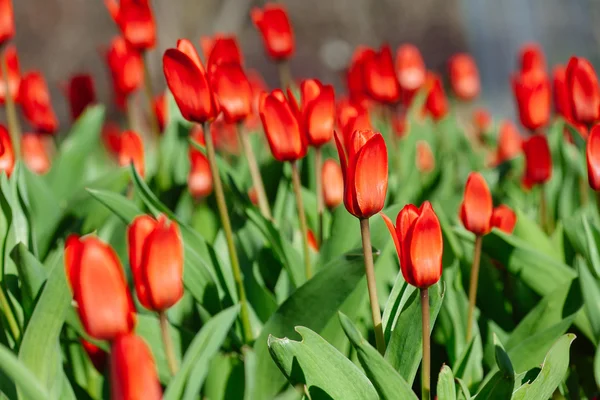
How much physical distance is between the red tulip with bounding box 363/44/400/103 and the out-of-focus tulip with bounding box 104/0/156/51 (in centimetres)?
49

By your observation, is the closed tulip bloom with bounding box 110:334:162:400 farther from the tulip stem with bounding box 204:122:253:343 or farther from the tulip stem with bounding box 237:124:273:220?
the tulip stem with bounding box 237:124:273:220

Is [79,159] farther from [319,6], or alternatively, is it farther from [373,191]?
[319,6]

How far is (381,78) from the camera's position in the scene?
5.59ft

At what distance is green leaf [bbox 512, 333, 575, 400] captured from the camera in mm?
875

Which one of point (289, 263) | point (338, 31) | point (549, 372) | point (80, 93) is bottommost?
point (549, 372)

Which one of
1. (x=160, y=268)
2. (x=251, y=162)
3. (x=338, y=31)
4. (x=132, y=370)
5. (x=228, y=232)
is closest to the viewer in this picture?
(x=132, y=370)

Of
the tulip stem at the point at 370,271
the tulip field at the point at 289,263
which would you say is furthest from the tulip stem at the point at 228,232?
the tulip stem at the point at 370,271

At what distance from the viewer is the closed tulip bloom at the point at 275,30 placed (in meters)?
1.60

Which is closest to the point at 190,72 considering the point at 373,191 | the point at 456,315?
the point at 373,191

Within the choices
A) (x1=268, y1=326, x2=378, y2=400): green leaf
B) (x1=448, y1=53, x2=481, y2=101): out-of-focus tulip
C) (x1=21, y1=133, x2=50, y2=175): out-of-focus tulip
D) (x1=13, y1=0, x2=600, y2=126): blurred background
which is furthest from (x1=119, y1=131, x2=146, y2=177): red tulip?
(x1=13, y1=0, x2=600, y2=126): blurred background

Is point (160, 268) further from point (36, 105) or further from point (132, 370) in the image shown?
Answer: point (36, 105)

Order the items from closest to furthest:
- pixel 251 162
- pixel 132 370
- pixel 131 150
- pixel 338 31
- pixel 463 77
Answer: pixel 132 370
pixel 251 162
pixel 131 150
pixel 463 77
pixel 338 31

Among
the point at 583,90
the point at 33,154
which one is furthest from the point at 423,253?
the point at 33,154

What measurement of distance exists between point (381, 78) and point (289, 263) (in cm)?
69
